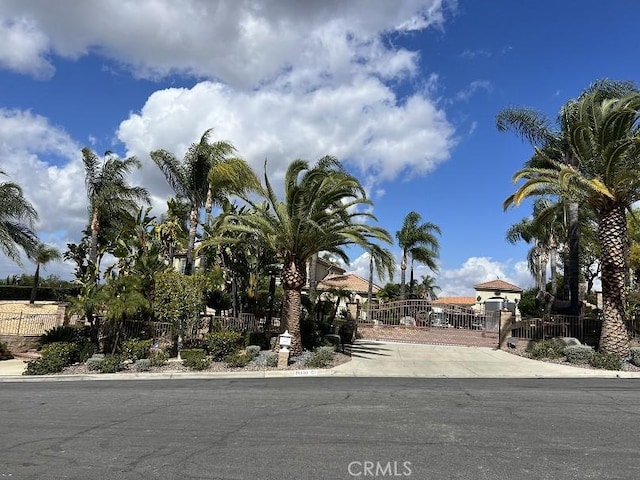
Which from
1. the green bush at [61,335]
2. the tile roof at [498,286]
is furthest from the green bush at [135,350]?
the tile roof at [498,286]

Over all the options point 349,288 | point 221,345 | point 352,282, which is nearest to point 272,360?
point 221,345

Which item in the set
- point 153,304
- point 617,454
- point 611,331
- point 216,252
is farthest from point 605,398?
point 216,252

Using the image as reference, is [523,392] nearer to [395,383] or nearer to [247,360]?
[395,383]

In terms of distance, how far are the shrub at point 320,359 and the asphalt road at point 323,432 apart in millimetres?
4096

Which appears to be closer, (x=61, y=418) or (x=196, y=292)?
(x=61, y=418)

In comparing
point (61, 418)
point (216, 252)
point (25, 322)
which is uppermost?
point (216, 252)

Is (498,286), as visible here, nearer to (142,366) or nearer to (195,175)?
(195,175)

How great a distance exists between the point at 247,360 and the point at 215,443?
9.47 metres

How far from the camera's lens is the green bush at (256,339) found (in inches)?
760

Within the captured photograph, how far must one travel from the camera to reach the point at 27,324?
21781 mm

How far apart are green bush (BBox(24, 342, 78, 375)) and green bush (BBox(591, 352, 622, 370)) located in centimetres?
Answer: 1692

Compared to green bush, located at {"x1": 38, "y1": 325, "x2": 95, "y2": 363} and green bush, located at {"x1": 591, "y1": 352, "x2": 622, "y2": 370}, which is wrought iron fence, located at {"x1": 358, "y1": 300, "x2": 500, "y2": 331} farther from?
green bush, located at {"x1": 38, "y1": 325, "x2": 95, "y2": 363}

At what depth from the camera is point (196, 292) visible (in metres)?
18.5

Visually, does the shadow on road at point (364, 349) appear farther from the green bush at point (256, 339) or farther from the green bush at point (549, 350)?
the green bush at point (549, 350)
